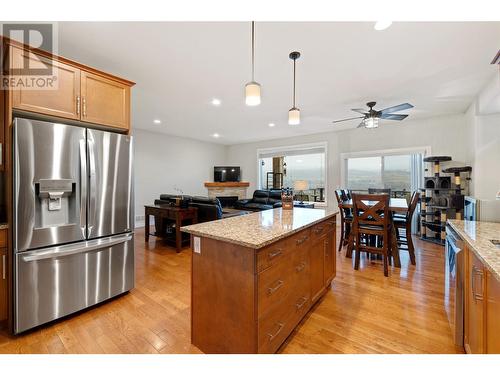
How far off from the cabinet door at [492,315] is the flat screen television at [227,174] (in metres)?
7.16

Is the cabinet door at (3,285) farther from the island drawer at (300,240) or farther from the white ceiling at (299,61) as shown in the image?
the island drawer at (300,240)

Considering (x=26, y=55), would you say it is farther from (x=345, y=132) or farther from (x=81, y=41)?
(x=345, y=132)

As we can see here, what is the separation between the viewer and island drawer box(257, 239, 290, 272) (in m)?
1.38

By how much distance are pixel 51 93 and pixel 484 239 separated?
11.3 feet

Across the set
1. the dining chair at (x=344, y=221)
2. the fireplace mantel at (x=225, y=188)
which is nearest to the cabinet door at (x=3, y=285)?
the dining chair at (x=344, y=221)

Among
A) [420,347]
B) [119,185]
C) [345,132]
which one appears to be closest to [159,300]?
[119,185]

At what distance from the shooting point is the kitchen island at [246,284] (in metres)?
1.38

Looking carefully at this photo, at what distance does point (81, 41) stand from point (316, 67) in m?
2.50

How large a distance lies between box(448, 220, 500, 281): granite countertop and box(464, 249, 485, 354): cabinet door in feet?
0.22

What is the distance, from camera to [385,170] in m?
5.80

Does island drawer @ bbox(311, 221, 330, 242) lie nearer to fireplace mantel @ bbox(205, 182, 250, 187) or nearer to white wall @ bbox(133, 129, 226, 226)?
white wall @ bbox(133, 129, 226, 226)

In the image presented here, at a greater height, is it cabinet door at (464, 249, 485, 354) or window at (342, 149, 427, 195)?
window at (342, 149, 427, 195)

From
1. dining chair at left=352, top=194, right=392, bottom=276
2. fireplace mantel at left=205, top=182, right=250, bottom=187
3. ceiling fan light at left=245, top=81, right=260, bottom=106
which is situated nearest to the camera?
ceiling fan light at left=245, top=81, right=260, bottom=106

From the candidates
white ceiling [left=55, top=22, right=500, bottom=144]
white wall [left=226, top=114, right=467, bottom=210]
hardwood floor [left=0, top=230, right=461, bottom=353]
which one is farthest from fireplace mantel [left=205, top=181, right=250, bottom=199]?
hardwood floor [left=0, top=230, right=461, bottom=353]
